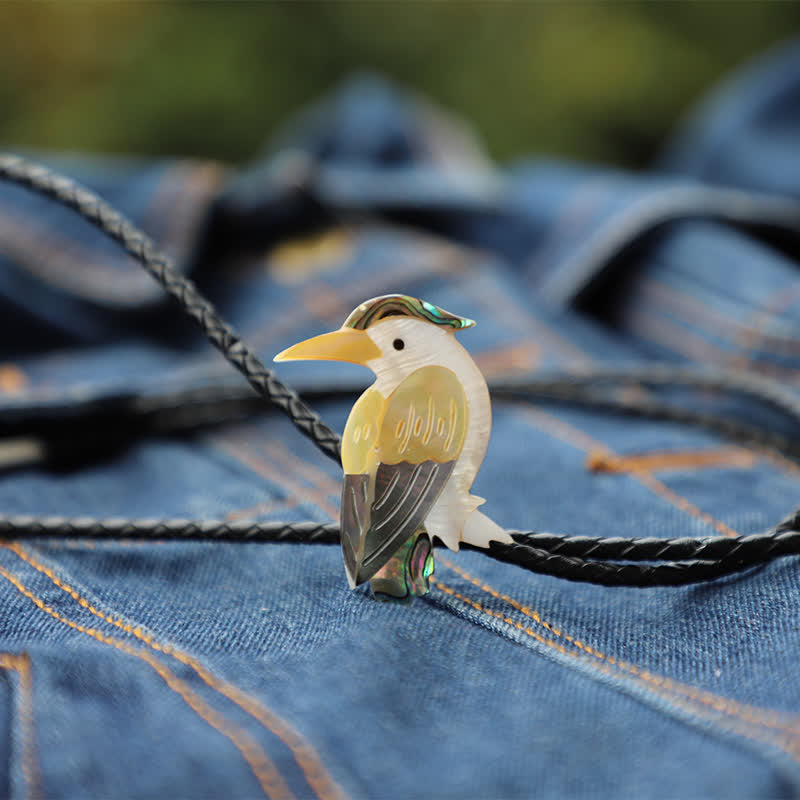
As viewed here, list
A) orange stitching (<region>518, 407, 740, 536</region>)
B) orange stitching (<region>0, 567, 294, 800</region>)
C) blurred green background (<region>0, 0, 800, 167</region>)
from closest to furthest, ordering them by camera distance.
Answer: orange stitching (<region>0, 567, 294, 800</region>) → orange stitching (<region>518, 407, 740, 536</region>) → blurred green background (<region>0, 0, 800, 167</region>)

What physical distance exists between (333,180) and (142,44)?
669 millimetres

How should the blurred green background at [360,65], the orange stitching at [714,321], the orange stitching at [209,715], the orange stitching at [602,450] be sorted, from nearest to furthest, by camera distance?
the orange stitching at [209,715]
the orange stitching at [602,450]
the orange stitching at [714,321]
the blurred green background at [360,65]

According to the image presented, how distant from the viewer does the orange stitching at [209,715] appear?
202 mm

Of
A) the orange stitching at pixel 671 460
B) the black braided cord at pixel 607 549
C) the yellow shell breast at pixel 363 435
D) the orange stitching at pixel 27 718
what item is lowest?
the orange stitching at pixel 27 718

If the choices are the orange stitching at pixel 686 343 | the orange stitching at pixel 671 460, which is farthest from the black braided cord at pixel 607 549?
the orange stitching at pixel 686 343

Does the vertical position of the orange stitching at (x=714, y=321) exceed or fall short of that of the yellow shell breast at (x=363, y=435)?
it falls short

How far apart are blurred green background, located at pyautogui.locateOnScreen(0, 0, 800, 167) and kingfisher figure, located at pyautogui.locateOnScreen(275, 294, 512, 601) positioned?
37.3 inches

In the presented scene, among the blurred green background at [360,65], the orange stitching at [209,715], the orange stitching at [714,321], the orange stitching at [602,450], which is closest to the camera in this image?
the orange stitching at [209,715]

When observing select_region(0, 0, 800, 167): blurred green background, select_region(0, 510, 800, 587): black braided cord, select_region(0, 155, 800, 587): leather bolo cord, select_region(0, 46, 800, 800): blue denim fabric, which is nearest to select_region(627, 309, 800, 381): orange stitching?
select_region(0, 46, 800, 800): blue denim fabric

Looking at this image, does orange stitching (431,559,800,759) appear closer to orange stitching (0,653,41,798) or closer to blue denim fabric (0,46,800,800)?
blue denim fabric (0,46,800,800)

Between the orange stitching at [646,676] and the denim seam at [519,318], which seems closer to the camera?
the orange stitching at [646,676]

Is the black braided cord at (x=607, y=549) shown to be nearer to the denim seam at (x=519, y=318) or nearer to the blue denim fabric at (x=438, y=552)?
the blue denim fabric at (x=438, y=552)

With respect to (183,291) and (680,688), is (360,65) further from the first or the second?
(680,688)

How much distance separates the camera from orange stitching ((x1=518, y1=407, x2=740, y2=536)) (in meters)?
0.34
